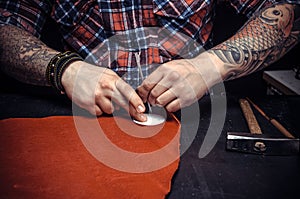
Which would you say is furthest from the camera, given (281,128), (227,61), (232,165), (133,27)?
(133,27)

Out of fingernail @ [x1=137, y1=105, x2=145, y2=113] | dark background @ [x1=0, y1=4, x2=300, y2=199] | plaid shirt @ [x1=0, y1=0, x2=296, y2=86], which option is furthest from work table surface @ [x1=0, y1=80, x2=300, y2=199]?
plaid shirt @ [x1=0, y1=0, x2=296, y2=86]

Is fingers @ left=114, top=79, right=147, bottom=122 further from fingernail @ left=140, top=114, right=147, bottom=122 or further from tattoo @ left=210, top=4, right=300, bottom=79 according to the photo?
Result: tattoo @ left=210, top=4, right=300, bottom=79

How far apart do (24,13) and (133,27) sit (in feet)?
1.18

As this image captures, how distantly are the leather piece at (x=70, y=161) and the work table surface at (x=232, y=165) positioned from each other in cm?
3

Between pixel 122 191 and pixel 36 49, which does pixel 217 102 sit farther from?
pixel 36 49

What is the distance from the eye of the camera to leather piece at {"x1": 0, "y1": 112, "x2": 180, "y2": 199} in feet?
1.80

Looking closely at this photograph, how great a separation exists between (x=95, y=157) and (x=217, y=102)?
0.38m

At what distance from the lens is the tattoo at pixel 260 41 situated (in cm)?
86

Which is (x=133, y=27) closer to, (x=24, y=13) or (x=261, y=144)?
(x=24, y=13)

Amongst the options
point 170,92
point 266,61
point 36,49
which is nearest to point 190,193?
point 170,92

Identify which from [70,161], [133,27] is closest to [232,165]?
[70,161]

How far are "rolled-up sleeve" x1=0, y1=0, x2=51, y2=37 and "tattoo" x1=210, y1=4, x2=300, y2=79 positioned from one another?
0.57 metres

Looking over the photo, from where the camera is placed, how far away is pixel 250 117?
0.77 m

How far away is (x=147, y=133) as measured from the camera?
724 mm
